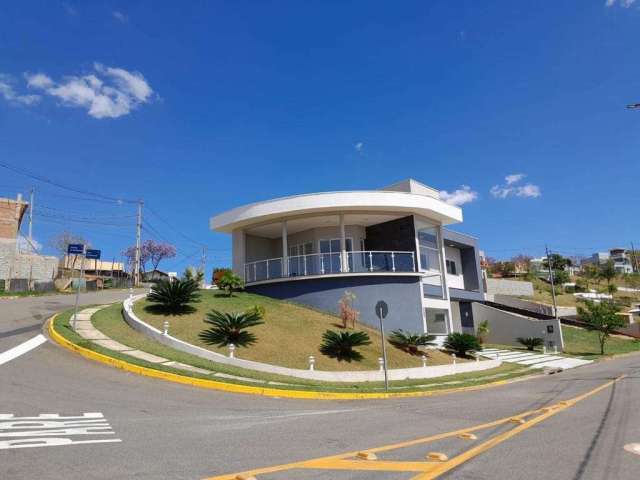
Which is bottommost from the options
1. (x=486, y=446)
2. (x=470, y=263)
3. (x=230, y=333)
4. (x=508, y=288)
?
(x=486, y=446)

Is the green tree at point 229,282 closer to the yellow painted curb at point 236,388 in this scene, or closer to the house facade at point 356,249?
the house facade at point 356,249

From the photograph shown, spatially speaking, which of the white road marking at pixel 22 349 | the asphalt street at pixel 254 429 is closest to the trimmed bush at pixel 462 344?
the asphalt street at pixel 254 429

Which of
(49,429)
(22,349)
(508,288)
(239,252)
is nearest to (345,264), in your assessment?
(239,252)

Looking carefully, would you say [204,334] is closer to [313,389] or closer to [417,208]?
[313,389]

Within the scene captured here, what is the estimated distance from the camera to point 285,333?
1723cm

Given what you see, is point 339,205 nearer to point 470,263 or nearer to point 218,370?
point 218,370

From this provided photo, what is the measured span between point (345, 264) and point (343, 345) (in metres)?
6.37

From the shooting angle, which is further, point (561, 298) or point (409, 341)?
point (561, 298)

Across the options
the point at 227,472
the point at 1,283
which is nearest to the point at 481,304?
the point at 227,472

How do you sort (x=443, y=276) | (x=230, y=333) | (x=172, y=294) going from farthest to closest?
(x=443, y=276), (x=172, y=294), (x=230, y=333)

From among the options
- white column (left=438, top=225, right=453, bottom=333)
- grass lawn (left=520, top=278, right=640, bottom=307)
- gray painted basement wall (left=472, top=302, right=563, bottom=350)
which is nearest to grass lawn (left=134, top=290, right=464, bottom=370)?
white column (left=438, top=225, right=453, bottom=333)

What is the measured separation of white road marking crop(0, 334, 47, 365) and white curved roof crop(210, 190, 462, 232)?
11673 millimetres

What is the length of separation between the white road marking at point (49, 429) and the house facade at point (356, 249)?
49.7 ft

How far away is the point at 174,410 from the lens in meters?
7.95
